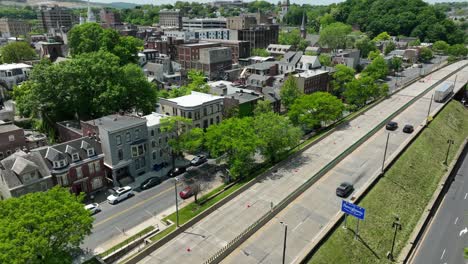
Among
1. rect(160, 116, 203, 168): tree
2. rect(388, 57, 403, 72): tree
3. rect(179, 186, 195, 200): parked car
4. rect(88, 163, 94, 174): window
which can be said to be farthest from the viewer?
rect(388, 57, 403, 72): tree

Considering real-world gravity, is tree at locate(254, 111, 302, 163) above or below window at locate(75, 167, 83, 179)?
above

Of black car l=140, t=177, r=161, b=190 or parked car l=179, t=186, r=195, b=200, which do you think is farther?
black car l=140, t=177, r=161, b=190

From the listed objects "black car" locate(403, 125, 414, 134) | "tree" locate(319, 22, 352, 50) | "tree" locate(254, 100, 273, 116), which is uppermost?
"tree" locate(319, 22, 352, 50)

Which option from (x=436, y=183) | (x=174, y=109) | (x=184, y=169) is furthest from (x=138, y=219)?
(x=436, y=183)

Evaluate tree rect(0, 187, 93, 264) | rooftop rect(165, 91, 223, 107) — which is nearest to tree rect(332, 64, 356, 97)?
rooftop rect(165, 91, 223, 107)

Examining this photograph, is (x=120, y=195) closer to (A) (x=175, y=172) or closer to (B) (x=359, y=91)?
(A) (x=175, y=172)

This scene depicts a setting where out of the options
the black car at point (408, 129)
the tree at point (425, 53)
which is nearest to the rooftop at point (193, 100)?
the black car at point (408, 129)

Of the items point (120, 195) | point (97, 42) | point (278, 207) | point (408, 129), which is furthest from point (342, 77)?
point (120, 195)

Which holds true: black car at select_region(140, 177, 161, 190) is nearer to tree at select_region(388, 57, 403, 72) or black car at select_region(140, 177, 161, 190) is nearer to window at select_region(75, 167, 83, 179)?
window at select_region(75, 167, 83, 179)

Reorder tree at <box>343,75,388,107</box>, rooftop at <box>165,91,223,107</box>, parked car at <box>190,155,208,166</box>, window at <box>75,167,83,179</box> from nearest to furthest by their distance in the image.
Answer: window at <box>75,167,83,179</box> < parked car at <box>190,155,208,166</box> < rooftop at <box>165,91,223,107</box> < tree at <box>343,75,388,107</box>
